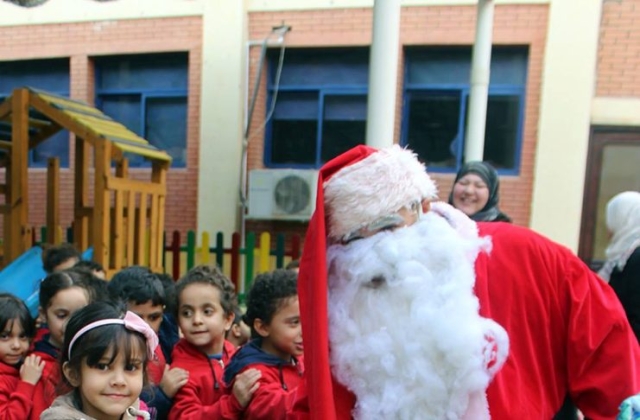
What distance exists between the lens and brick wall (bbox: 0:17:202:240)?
688cm

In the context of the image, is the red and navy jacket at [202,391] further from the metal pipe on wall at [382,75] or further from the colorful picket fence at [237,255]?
the colorful picket fence at [237,255]

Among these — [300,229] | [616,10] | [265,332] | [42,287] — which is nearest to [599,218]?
[616,10]

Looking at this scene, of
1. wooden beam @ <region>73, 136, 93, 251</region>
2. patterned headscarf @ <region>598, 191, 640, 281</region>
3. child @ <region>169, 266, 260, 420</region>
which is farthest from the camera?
wooden beam @ <region>73, 136, 93, 251</region>

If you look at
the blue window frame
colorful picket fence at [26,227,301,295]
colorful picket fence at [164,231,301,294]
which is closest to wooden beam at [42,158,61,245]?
colorful picket fence at [26,227,301,295]

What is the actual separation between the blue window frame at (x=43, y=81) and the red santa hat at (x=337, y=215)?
7431mm

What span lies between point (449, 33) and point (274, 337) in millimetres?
5371

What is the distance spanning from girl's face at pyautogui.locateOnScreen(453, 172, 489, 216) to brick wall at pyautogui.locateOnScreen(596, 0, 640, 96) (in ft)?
13.4

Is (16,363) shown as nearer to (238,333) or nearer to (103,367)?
(103,367)

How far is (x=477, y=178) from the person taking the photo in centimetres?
288

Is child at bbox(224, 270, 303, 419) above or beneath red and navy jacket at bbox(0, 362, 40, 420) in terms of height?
above

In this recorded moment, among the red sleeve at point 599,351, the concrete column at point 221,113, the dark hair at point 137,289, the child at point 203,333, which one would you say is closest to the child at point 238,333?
the dark hair at point 137,289

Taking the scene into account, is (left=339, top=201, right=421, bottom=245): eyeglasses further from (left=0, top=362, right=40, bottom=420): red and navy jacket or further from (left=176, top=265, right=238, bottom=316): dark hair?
(left=0, top=362, right=40, bottom=420): red and navy jacket

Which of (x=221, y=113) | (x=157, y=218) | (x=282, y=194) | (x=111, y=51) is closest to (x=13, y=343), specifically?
(x=157, y=218)

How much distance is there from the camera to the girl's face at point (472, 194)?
2875mm
